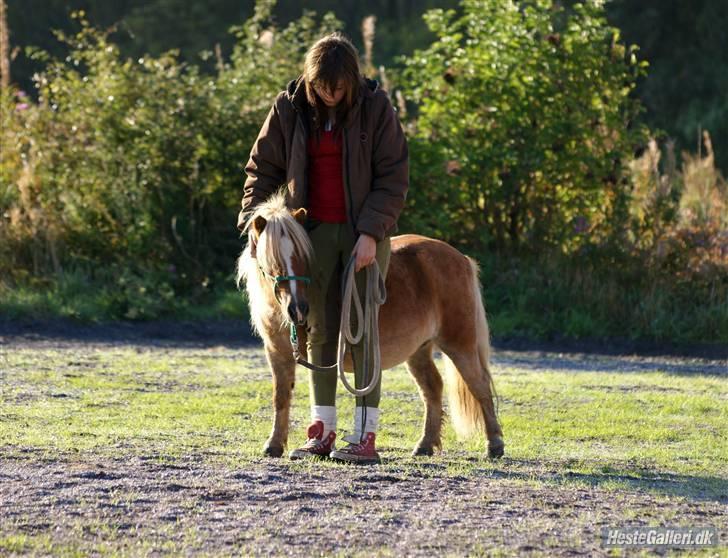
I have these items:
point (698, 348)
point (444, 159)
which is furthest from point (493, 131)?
point (698, 348)

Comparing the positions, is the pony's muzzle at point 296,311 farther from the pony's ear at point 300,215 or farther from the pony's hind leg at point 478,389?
the pony's hind leg at point 478,389

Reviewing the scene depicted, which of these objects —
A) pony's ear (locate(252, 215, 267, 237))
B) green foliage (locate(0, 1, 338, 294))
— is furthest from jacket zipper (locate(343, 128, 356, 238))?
green foliage (locate(0, 1, 338, 294))

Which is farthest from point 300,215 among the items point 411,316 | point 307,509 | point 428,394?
point 428,394

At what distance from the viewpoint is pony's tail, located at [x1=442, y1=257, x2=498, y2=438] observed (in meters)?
6.77

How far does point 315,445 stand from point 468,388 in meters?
0.99

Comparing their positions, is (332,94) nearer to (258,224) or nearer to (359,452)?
(258,224)

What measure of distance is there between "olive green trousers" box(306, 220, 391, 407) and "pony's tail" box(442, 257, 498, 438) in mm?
686

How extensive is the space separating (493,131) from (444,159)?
636 mm

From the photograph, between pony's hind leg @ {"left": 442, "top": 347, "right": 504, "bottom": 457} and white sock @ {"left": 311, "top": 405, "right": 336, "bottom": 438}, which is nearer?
white sock @ {"left": 311, "top": 405, "right": 336, "bottom": 438}

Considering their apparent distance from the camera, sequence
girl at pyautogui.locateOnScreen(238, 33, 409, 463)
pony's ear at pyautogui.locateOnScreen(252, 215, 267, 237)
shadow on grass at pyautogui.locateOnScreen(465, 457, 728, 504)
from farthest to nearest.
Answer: girl at pyautogui.locateOnScreen(238, 33, 409, 463)
pony's ear at pyautogui.locateOnScreen(252, 215, 267, 237)
shadow on grass at pyautogui.locateOnScreen(465, 457, 728, 504)

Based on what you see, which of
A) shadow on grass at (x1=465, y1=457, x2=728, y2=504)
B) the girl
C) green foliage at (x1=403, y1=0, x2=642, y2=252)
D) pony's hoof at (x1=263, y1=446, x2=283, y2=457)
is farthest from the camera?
green foliage at (x1=403, y1=0, x2=642, y2=252)

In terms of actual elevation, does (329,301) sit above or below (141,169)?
below

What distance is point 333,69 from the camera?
5.84 meters

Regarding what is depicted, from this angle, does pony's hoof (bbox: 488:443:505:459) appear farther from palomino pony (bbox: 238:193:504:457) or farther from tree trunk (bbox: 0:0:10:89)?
tree trunk (bbox: 0:0:10:89)
